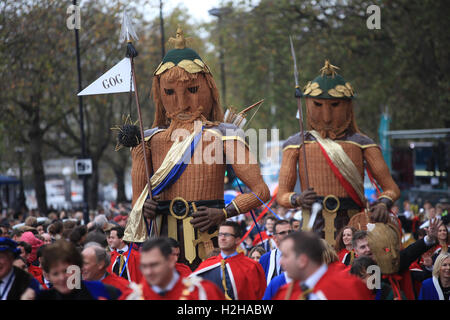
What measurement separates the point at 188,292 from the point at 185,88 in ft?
11.2

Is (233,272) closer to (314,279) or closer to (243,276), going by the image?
(243,276)

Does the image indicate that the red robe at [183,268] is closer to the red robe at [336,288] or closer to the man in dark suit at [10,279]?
the man in dark suit at [10,279]

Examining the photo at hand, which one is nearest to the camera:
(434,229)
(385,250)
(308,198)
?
(385,250)

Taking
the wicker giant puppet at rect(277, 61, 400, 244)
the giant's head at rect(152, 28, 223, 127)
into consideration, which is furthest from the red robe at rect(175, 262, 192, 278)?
the wicker giant puppet at rect(277, 61, 400, 244)

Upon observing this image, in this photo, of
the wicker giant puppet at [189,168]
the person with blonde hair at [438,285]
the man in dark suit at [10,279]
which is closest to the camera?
the man in dark suit at [10,279]

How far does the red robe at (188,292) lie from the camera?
4250 mm

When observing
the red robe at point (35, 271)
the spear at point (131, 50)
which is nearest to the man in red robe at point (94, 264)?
the spear at point (131, 50)

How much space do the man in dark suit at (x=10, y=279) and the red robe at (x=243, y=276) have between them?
5.33 feet

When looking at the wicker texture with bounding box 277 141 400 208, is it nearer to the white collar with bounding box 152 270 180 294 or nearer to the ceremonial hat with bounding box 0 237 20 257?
the ceremonial hat with bounding box 0 237 20 257

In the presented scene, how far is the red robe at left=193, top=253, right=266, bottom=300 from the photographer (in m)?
5.79

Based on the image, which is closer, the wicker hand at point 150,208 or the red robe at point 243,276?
the red robe at point 243,276

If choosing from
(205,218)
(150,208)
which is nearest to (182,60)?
(150,208)

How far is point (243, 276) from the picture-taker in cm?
583

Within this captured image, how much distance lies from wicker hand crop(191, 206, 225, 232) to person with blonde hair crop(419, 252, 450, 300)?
2028 millimetres
